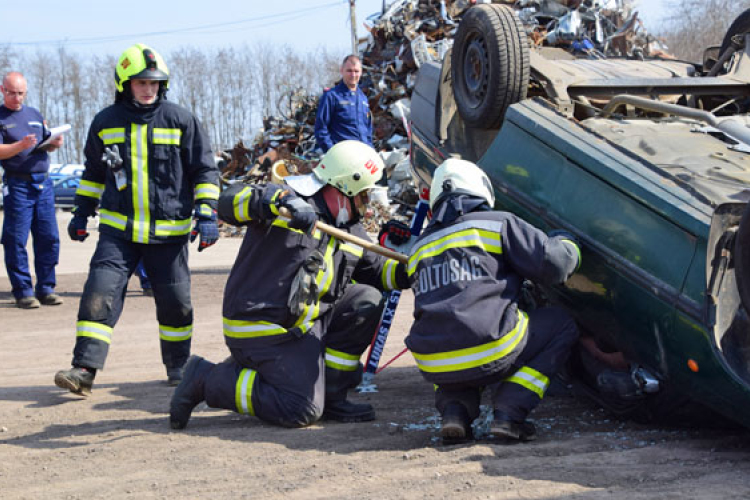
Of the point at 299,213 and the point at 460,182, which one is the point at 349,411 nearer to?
the point at 299,213

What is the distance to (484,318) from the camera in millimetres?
3768

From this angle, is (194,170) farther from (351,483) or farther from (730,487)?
(730,487)

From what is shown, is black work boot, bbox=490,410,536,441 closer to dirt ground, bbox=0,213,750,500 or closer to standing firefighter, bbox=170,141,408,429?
dirt ground, bbox=0,213,750,500

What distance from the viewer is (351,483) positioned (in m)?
3.36

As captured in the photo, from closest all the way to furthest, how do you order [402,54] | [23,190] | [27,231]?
1. [23,190]
2. [27,231]
3. [402,54]

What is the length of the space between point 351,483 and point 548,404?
164cm

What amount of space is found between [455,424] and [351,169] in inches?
54.9

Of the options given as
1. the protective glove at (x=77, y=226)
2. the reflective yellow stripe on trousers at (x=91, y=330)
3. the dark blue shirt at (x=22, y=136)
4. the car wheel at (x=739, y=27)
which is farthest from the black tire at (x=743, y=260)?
the dark blue shirt at (x=22, y=136)

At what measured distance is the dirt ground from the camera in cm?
328

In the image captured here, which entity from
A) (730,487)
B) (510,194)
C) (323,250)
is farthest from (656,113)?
(730,487)

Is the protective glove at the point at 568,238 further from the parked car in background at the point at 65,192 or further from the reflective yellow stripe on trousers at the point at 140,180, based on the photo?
the parked car in background at the point at 65,192

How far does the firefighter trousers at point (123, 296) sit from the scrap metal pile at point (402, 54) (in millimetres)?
9187

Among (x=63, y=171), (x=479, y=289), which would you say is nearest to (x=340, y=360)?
(x=479, y=289)

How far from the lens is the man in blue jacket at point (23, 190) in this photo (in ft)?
26.7
